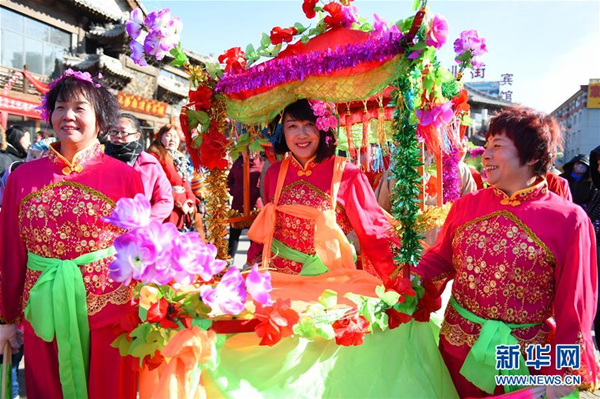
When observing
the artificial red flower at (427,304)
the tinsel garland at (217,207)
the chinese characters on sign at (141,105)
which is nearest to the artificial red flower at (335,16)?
the tinsel garland at (217,207)

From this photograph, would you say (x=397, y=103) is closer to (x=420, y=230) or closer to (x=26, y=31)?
(x=420, y=230)

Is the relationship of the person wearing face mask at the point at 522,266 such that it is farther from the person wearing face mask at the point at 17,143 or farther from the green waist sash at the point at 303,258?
the person wearing face mask at the point at 17,143

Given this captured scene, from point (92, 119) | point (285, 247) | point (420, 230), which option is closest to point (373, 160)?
point (285, 247)

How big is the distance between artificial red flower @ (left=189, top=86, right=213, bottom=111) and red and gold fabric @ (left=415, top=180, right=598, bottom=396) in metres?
1.57

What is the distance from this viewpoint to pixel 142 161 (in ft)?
9.75

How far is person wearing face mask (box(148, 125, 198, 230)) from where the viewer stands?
13.3 feet

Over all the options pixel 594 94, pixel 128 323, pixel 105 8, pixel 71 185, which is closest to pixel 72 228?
pixel 71 185

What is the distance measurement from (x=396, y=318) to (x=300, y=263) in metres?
0.74

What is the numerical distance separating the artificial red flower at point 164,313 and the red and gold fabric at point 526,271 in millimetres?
1161

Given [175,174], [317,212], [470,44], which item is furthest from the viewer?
[175,174]

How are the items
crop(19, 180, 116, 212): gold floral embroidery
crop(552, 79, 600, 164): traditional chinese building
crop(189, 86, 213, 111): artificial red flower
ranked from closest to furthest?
crop(19, 180, 116, 212): gold floral embroidery → crop(189, 86, 213, 111): artificial red flower → crop(552, 79, 600, 164): traditional chinese building

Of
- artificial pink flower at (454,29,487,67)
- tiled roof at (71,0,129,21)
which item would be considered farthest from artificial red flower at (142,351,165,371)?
tiled roof at (71,0,129,21)

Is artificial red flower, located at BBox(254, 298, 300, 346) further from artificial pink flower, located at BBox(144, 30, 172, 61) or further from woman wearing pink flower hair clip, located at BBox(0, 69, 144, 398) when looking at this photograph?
artificial pink flower, located at BBox(144, 30, 172, 61)

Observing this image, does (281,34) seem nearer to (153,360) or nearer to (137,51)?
(137,51)
